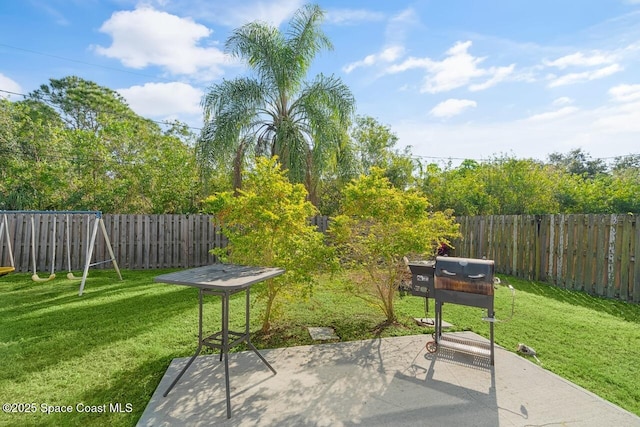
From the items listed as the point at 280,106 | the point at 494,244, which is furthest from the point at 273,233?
the point at 494,244

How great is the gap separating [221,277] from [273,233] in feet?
3.38

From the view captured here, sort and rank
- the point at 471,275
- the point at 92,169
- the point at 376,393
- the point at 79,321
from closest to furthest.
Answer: the point at 376,393
the point at 471,275
the point at 79,321
the point at 92,169

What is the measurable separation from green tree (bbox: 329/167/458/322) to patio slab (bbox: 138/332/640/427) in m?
0.91

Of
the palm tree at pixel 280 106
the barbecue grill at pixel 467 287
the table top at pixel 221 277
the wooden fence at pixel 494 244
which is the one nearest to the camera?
the table top at pixel 221 277

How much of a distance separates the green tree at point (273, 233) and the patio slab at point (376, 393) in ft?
2.39

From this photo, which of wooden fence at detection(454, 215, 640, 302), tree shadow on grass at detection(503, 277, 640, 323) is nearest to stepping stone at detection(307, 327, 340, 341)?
tree shadow on grass at detection(503, 277, 640, 323)

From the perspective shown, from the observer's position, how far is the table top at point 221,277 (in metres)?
2.29

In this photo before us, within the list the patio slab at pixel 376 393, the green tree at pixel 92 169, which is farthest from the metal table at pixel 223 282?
the green tree at pixel 92 169

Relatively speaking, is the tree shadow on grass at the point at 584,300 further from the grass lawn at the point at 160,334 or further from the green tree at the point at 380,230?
the green tree at the point at 380,230

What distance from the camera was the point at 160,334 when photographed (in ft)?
12.5

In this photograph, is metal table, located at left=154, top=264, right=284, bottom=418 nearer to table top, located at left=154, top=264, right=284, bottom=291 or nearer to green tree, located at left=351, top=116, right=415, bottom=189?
table top, located at left=154, top=264, right=284, bottom=291

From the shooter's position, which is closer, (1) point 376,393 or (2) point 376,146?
(1) point 376,393

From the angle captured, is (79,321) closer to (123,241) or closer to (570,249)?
(123,241)

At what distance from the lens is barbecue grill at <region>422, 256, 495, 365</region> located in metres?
2.85
